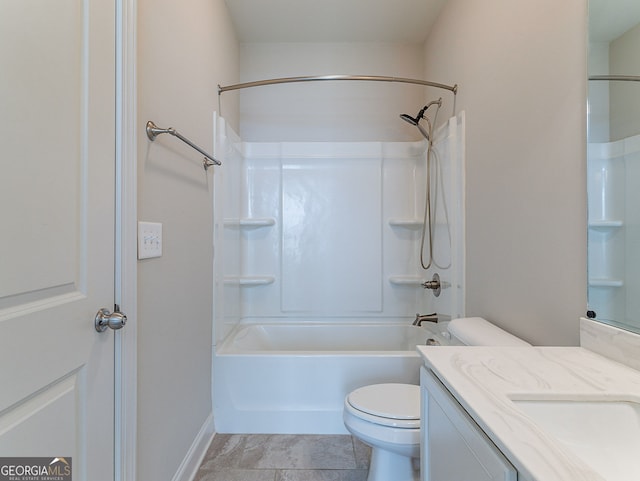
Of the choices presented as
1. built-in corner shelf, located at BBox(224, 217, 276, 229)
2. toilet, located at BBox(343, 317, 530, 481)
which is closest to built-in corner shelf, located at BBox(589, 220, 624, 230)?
toilet, located at BBox(343, 317, 530, 481)

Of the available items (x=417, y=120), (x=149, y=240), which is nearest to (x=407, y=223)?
(x=417, y=120)

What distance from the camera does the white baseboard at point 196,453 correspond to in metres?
1.41

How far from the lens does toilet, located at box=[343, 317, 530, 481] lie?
1229 mm

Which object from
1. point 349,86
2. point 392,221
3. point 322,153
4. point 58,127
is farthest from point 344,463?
point 349,86

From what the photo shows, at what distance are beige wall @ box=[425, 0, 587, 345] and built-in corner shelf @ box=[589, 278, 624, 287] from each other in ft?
0.13

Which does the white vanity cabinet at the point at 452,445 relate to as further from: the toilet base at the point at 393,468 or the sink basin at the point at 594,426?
the toilet base at the point at 393,468

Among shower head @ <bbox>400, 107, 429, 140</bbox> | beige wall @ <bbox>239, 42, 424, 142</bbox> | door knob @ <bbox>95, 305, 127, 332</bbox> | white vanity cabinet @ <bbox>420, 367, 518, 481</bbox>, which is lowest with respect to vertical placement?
white vanity cabinet @ <bbox>420, 367, 518, 481</bbox>

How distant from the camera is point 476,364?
844 millimetres

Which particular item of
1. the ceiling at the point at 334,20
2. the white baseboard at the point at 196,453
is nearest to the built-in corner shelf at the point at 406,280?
the white baseboard at the point at 196,453

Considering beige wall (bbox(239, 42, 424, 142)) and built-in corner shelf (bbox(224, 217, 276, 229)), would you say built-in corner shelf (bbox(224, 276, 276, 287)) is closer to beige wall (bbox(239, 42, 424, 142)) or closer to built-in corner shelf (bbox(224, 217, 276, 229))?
built-in corner shelf (bbox(224, 217, 276, 229))

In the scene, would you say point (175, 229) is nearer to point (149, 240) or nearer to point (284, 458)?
point (149, 240)

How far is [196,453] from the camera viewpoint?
1.56 meters

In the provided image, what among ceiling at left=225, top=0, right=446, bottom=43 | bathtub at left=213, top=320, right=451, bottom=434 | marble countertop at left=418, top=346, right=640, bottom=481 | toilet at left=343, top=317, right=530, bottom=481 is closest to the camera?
marble countertop at left=418, top=346, right=640, bottom=481

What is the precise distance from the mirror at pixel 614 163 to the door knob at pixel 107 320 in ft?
4.55
